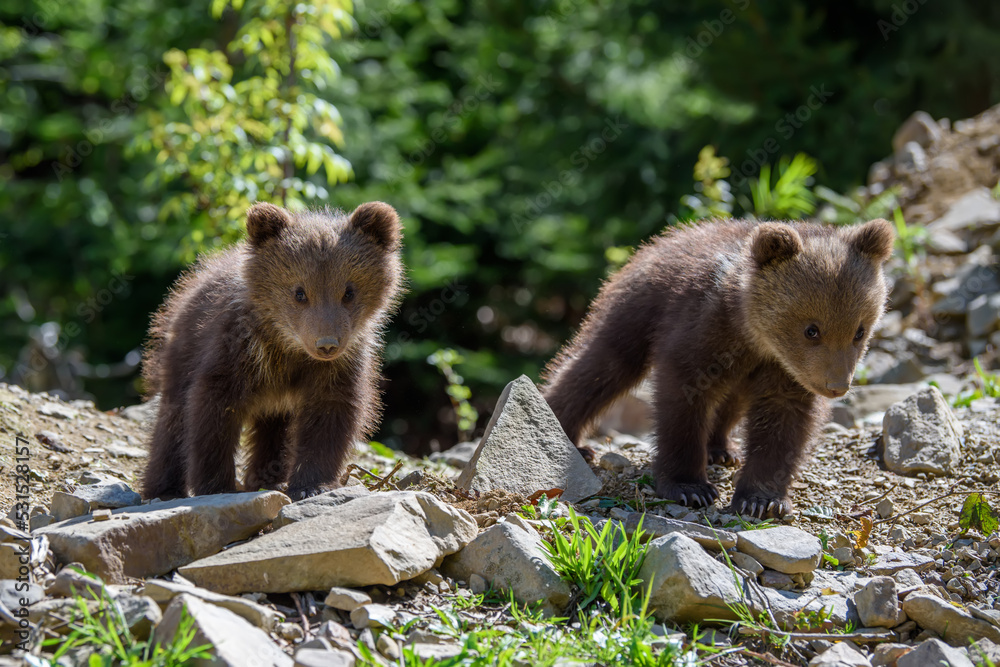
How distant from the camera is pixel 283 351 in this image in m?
5.02

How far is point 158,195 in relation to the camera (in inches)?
479

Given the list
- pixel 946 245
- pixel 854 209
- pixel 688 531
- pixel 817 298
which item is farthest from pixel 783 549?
pixel 854 209

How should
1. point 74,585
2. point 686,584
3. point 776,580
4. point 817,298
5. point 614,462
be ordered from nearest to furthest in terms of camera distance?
point 74,585 → point 686,584 → point 776,580 → point 817,298 → point 614,462

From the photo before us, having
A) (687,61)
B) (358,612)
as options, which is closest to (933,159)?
(687,61)

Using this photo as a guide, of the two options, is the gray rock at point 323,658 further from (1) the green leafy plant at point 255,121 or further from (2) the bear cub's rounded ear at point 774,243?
(1) the green leafy plant at point 255,121

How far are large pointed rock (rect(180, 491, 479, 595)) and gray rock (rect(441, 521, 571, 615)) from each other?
158 mm

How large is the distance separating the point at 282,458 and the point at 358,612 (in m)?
2.22

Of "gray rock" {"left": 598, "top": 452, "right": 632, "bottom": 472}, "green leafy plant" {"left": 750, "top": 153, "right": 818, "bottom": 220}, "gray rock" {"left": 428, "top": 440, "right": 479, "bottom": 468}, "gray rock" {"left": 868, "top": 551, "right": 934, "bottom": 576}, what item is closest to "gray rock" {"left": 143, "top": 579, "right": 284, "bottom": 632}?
"gray rock" {"left": 868, "top": 551, "right": 934, "bottom": 576}

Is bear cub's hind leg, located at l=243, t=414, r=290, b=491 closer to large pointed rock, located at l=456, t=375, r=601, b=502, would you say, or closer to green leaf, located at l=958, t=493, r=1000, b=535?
large pointed rock, located at l=456, t=375, r=601, b=502

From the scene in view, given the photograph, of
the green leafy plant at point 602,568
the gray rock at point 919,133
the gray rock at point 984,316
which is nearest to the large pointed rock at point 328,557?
the green leafy plant at point 602,568

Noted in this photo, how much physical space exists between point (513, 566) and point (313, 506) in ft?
3.03

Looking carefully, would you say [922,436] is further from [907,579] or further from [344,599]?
[344,599]

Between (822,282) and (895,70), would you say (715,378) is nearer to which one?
(822,282)

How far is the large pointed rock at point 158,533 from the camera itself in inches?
145
